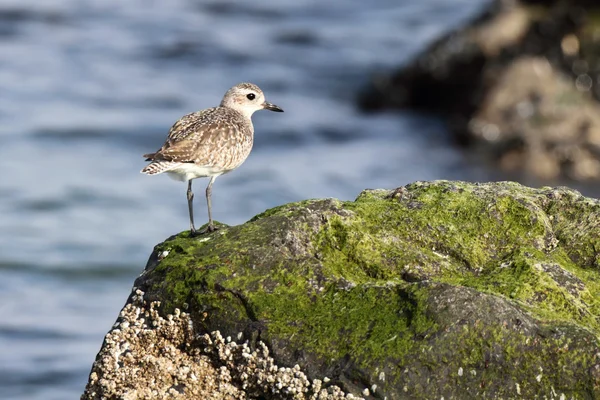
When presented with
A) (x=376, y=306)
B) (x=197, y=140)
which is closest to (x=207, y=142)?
(x=197, y=140)

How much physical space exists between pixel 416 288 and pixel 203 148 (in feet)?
9.77

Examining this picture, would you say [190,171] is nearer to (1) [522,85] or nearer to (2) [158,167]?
(2) [158,167]

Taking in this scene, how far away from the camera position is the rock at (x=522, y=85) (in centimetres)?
1608

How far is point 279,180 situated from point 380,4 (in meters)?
13.6

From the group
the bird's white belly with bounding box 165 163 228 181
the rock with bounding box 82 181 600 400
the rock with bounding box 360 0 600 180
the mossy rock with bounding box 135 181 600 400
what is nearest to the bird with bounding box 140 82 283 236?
the bird's white belly with bounding box 165 163 228 181

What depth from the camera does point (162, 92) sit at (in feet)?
74.6

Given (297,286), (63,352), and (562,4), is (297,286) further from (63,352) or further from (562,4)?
(562,4)

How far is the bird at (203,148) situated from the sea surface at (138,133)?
419 cm

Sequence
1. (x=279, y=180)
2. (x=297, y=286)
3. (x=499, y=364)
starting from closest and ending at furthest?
(x=499, y=364), (x=297, y=286), (x=279, y=180)

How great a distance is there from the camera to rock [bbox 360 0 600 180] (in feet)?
52.7

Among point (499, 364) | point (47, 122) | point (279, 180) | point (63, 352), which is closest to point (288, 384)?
point (499, 364)

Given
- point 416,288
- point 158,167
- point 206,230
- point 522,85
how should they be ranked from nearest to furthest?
point 416,288
point 206,230
point 158,167
point 522,85

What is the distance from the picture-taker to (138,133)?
20.0 meters

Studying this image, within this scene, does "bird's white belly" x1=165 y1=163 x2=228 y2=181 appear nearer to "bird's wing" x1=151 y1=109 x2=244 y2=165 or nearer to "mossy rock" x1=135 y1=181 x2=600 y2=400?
"bird's wing" x1=151 y1=109 x2=244 y2=165
